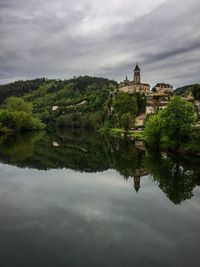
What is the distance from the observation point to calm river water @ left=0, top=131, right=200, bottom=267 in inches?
674

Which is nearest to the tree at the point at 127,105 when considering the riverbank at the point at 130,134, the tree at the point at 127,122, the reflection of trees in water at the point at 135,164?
the riverbank at the point at 130,134

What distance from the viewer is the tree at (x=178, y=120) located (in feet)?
174

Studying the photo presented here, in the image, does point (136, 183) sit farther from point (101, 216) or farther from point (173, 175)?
point (101, 216)

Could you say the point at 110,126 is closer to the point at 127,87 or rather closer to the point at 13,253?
the point at 127,87

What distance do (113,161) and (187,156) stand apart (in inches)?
474

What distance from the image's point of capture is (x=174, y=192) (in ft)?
101

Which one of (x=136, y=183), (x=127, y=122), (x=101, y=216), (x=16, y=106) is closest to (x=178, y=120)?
(x=136, y=183)

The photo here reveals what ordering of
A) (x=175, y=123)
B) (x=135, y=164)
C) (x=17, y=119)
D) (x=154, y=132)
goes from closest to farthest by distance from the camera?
(x=135, y=164)
(x=175, y=123)
(x=154, y=132)
(x=17, y=119)

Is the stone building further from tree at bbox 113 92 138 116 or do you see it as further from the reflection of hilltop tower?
the reflection of hilltop tower

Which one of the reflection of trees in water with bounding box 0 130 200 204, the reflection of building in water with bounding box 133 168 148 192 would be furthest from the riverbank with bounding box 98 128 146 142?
the reflection of building in water with bounding box 133 168 148 192

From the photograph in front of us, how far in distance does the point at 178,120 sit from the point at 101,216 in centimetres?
3366

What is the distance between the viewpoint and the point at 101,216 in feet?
76.4

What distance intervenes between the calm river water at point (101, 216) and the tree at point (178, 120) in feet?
33.6

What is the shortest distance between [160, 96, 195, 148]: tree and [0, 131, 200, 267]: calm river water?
33.6ft
